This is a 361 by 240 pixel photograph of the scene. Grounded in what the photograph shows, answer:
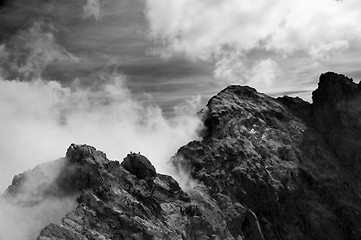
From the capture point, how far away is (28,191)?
185250mm

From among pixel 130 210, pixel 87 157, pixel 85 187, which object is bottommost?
pixel 130 210

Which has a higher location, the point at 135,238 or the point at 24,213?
the point at 24,213

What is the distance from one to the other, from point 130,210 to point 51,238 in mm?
38883

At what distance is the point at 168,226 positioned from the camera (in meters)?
195

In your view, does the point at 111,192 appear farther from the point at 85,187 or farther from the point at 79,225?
the point at 79,225

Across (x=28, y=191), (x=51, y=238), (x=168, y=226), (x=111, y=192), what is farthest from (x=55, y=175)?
(x=168, y=226)

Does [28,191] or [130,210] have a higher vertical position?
[28,191]

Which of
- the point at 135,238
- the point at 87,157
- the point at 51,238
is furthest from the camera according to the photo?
the point at 87,157

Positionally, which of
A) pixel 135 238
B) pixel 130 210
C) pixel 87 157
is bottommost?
pixel 135 238

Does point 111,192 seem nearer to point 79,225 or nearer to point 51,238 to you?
point 79,225

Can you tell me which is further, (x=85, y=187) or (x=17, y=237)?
(x=85, y=187)

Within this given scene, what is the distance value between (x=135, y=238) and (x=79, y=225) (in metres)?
24.9

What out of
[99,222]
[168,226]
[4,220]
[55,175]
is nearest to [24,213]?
[4,220]

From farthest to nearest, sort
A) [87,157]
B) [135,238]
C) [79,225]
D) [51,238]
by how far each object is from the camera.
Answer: [87,157] → [135,238] → [79,225] → [51,238]
